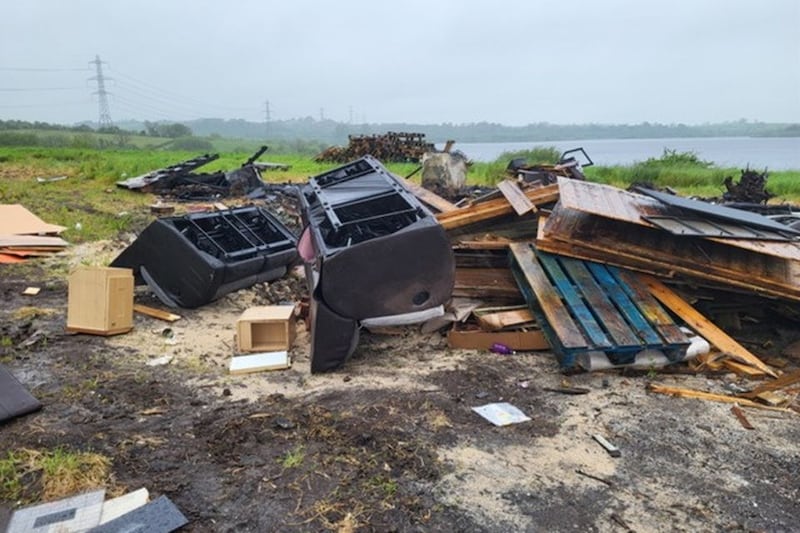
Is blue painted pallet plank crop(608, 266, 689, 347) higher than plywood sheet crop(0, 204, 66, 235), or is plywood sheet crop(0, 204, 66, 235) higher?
plywood sheet crop(0, 204, 66, 235)

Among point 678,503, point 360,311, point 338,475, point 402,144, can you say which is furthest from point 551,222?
point 402,144

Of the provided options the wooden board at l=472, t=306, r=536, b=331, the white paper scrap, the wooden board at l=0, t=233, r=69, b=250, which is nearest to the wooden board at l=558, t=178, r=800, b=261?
the wooden board at l=472, t=306, r=536, b=331

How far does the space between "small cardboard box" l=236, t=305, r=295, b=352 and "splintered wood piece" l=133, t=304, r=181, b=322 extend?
0.91 metres

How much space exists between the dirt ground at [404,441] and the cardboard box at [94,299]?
111mm

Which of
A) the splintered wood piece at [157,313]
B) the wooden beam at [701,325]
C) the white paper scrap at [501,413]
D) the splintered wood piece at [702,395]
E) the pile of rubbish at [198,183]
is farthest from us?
the pile of rubbish at [198,183]

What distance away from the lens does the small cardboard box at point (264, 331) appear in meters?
4.21

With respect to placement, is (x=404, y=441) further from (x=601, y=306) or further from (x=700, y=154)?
(x=700, y=154)

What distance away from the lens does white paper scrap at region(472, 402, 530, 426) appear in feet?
10.1

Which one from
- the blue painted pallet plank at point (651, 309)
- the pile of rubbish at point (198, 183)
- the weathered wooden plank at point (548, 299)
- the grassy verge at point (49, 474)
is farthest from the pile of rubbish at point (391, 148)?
the grassy verge at point (49, 474)

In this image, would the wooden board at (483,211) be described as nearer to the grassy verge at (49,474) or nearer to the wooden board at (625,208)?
the wooden board at (625,208)

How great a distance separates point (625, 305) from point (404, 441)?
7.48 ft

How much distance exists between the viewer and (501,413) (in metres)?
3.16

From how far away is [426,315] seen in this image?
3.99 m

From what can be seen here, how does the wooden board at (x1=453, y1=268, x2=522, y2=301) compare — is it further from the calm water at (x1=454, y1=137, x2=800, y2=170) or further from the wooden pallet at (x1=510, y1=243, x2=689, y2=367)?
the calm water at (x1=454, y1=137, x2=800, y2=170)
